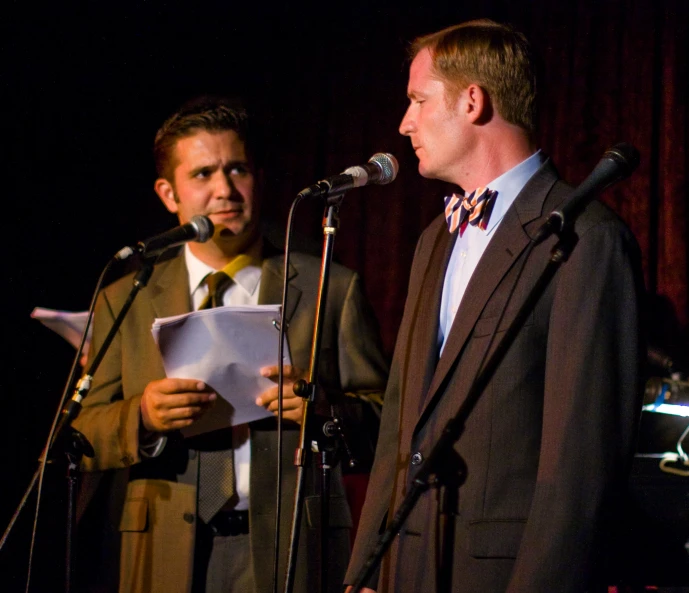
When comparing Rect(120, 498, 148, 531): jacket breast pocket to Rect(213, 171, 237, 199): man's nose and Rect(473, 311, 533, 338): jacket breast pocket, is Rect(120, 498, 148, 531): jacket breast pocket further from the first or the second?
Rect(473, 311, 533, 338): jacket breast pocket

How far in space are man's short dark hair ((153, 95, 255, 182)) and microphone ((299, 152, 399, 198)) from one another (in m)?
0.99

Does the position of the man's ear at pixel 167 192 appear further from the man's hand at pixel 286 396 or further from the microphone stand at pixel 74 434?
the man's hand at pixel 286 396

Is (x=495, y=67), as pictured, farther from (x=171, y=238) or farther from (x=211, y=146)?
(x=211, y=146)

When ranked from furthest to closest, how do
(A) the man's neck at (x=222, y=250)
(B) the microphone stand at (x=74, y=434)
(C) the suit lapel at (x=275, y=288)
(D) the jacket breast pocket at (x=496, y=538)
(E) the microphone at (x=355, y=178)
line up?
(A) the man's neck at (x=222, y=250) → (C) the suit lapel at (x=275, y=288) → (B) the microphone stand at (x=74, y=434) → (E) the microphone at (x=355, y=178) → (D) the jacket breast pocket at (x=496, y=538)

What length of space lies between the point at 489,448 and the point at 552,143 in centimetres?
221

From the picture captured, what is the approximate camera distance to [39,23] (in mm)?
3844

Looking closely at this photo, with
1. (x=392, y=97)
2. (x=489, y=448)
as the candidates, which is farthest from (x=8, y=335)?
(x=489, y=448)

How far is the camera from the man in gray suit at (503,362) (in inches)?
63.4

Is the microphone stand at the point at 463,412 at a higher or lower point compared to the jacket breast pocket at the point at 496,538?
higher

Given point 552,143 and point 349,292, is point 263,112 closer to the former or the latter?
point 552,143

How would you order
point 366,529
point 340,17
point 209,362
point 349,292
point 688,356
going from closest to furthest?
point 366,529
point 209,362
point 349,292
point 688,356
point 340,17

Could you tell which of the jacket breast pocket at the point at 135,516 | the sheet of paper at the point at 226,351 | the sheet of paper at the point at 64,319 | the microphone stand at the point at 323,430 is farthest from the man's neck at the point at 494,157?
the sheet of paper at the point at 64,319

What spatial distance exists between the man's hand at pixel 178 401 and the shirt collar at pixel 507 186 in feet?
3.11

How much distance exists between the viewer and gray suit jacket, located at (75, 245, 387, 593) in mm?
2486
